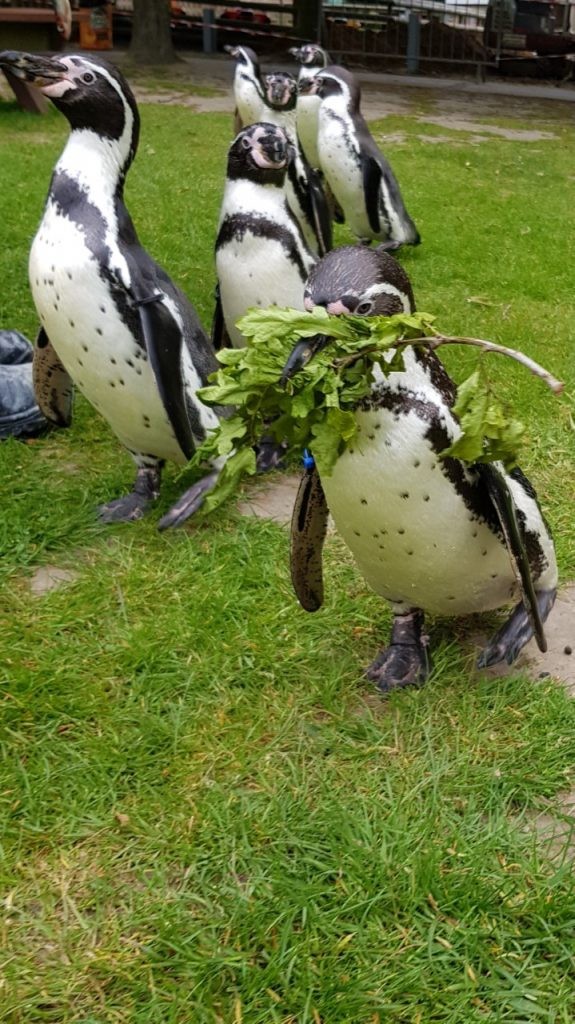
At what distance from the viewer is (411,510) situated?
2158mm

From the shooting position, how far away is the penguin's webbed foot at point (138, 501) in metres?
3.29

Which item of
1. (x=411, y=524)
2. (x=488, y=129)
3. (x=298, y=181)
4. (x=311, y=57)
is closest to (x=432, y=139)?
(x=488, y=129)

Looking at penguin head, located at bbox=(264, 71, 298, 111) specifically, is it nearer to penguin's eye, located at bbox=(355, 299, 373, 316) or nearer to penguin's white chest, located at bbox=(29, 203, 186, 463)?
penguin's white chest, located at bbox=(29, 203, 186, 463)

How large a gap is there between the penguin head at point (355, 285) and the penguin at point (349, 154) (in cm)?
382

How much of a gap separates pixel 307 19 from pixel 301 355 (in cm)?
1623

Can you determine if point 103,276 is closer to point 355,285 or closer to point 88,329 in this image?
point 88,329

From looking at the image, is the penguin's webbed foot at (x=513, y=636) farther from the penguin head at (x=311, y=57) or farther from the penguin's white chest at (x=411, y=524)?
the penguin head at (x=311, y=57)

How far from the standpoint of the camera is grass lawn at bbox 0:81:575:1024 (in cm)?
179

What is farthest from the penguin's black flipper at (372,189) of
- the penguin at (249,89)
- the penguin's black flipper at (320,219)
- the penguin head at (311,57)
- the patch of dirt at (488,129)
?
the patch of dirt at (488,129)

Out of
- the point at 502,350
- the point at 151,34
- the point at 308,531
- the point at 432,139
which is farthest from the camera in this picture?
the point at 151,34

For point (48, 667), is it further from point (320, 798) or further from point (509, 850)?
point (509, 850)

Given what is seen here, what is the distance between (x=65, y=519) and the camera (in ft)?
10.7

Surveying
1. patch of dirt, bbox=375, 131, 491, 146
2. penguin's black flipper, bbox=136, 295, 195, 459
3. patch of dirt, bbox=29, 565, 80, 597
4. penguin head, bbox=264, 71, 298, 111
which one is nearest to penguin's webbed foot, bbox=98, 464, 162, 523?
patch of dirt, bbox=29, 565, 80, 597

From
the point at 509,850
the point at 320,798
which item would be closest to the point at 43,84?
the point at 320,798
